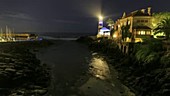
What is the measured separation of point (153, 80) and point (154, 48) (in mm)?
11051

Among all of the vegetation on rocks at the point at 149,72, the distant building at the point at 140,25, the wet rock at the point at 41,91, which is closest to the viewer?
the wet rock at the point at 41,91

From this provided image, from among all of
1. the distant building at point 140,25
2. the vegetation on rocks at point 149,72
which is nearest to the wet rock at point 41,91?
the vegetation on rocks at point 149,72

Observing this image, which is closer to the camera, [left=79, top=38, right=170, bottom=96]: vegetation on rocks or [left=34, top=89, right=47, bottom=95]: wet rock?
[left=34, top=89, right=47, bottom=95]: wet rock

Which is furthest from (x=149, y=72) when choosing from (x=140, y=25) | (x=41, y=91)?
(x=140, y=25)

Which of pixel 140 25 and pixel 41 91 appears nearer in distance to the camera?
pixel 41 91

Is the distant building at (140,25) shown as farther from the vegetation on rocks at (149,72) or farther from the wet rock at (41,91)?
the wet rock at (41,91)

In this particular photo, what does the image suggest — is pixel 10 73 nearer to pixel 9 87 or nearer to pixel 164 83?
pixel 9 87

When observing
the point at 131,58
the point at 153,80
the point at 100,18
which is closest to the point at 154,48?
the point at 131,58

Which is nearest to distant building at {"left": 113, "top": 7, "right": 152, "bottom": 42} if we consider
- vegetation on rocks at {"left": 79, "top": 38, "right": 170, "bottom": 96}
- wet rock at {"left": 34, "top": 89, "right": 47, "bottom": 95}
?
vegetation on rocks at {"left": 79, "top": 38, "right": 170, "bottom": 96}

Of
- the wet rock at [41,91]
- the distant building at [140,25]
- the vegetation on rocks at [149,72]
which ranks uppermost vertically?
the distant building at [140,25]

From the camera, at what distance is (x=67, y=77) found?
93.6 feet

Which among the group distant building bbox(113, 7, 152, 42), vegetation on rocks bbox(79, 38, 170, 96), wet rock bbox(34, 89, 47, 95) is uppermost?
distant building bbox(113, 7, 152, 42)

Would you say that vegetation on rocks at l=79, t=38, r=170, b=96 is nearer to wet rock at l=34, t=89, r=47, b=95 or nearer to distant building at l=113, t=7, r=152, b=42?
wet rock at l=34, t=89, r=47, b=95

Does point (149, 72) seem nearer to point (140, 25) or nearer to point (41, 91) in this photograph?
point (41, 91)
